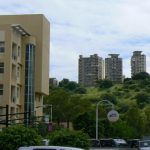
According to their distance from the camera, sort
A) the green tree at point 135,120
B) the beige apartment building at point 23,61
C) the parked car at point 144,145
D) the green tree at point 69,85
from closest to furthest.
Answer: the parked car at point 144,145, the beige apartment building at point 23,61, the green tree at point 135,120, the green tree at point 69,85

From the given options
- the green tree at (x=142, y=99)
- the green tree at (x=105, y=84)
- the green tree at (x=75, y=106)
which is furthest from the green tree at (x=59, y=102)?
the green tree at (x=105, y=84)

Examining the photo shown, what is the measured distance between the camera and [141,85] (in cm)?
18612

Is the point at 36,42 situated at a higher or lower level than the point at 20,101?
higher

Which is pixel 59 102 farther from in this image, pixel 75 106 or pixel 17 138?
pixel 17 138

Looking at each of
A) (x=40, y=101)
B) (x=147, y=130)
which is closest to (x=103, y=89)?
(x=147, y=130)

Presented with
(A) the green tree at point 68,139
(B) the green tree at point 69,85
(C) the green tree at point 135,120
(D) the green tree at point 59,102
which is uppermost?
(B) the green tree at point 69,85

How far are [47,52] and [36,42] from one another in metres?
4.98

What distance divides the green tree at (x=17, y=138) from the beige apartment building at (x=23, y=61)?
46679 millimetres

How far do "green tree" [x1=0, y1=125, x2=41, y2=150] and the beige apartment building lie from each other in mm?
46679

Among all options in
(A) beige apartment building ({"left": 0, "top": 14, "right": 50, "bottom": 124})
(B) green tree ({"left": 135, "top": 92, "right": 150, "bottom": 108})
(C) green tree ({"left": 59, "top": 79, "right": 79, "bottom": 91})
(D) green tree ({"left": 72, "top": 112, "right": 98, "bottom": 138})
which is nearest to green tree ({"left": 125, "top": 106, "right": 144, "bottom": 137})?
(D) green tree ({"left": 72, "top": 112, "right": 98, "bottom": 138})

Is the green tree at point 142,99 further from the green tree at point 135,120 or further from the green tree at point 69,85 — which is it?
the green tree at point 135,120

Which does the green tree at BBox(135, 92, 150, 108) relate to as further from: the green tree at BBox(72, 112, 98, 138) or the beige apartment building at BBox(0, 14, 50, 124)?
the beige apartment building at BBox(0, 14, 50, 124)

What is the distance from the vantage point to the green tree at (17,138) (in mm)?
34062

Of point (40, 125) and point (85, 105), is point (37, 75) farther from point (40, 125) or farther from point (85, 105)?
point (85, 105)
